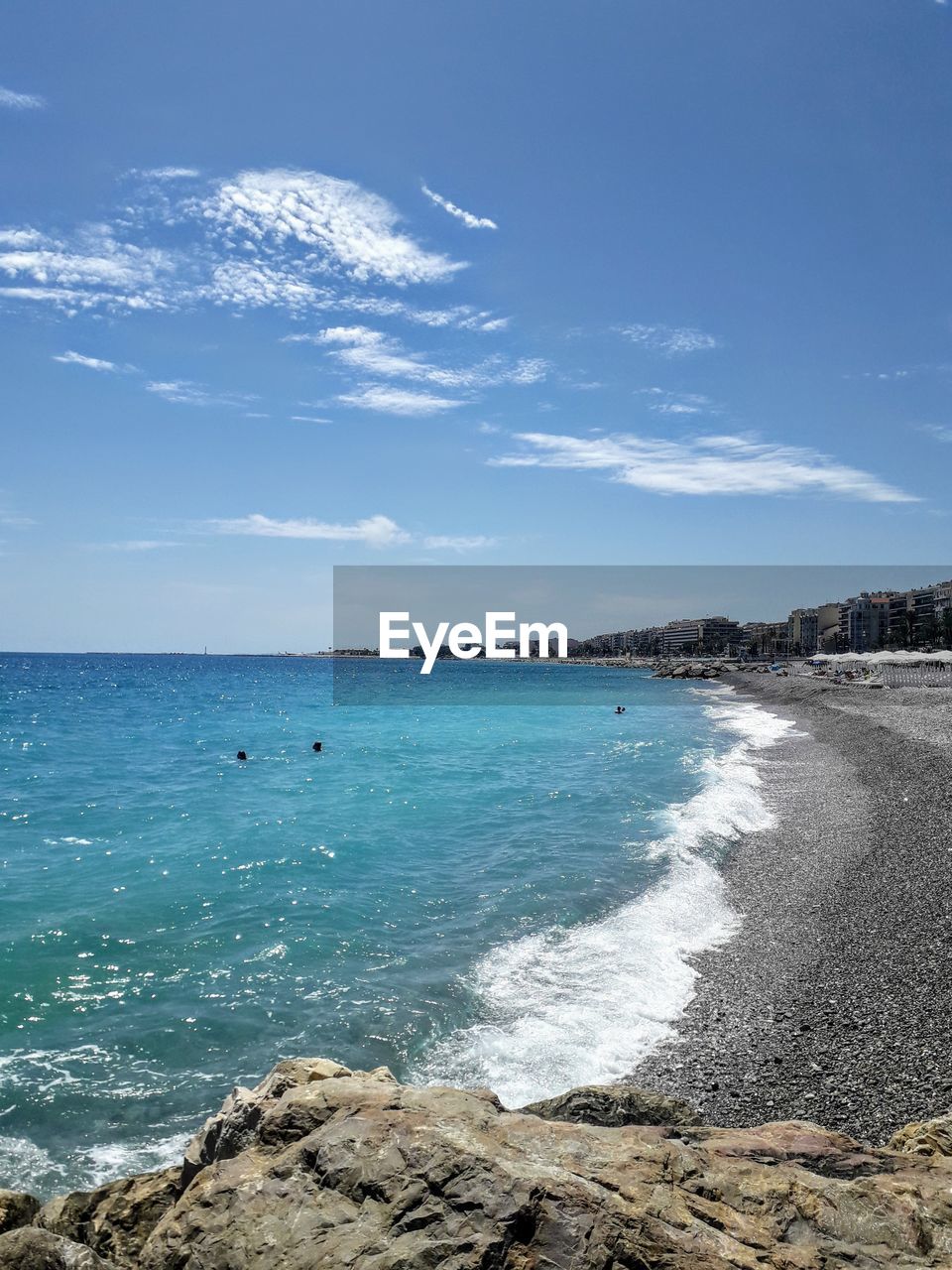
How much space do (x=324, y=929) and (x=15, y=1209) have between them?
850 centimetres

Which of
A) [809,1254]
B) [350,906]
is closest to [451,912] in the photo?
[350,906]

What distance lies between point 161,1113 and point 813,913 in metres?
10.4

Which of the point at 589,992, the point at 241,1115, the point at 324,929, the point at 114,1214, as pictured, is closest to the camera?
the point at 114,1214

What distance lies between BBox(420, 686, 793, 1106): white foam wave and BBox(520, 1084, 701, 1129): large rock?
2.33 meters

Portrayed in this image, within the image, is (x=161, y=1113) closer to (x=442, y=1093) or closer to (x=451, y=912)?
(x=442, y=1093)

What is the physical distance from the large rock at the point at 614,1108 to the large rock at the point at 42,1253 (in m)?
2.90

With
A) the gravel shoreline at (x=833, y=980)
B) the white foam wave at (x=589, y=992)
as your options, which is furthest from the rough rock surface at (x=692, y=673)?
the white foam wave at (x=589, y=992)

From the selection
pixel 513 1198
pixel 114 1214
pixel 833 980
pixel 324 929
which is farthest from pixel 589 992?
pixel 513 1198

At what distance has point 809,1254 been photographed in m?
3.46

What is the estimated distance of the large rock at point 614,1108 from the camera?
535cm

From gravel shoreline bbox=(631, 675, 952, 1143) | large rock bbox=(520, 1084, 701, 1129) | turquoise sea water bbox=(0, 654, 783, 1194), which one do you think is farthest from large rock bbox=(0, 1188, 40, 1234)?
gravel shoreline bbox=(631, 675, 952, 1143)

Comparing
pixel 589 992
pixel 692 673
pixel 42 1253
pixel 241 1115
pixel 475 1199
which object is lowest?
pixel 692 673

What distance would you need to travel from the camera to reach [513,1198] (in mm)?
3463

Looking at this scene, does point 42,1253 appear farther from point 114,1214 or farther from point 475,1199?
point 475,1199
